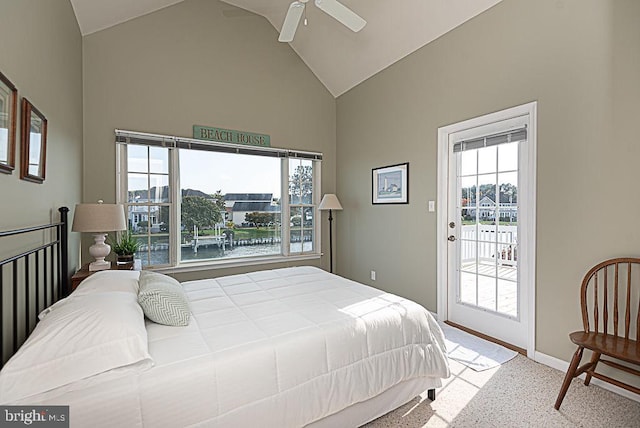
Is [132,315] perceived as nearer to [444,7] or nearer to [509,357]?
[509,357]

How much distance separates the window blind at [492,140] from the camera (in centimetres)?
271

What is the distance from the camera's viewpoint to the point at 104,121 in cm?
329

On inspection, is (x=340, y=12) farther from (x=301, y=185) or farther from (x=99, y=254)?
(x=99, y=254)

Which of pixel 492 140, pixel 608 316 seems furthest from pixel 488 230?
pixel 608 316

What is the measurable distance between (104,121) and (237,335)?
299 cm

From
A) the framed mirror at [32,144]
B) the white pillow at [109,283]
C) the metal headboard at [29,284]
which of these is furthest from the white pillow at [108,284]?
the framed mirror at [32,144]

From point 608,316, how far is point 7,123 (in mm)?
3714

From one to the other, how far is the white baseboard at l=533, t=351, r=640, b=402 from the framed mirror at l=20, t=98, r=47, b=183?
12.1 feet

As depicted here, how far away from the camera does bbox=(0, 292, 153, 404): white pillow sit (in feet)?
3.52

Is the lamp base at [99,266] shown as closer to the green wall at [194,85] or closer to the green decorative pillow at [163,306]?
the green wall at [194,85]

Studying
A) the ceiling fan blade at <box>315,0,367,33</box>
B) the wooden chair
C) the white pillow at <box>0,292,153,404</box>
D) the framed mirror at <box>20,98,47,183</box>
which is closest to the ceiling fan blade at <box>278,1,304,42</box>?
the ceiling fan blade at <box>315,0,367,33</box>

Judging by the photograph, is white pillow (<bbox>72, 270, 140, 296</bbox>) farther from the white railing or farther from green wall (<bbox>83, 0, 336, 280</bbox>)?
the white railing

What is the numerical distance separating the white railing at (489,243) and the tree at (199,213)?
2977 mm

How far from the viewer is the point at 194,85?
3.75m
